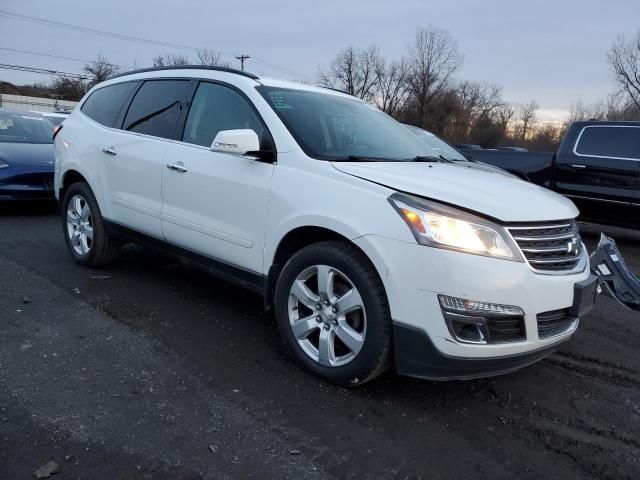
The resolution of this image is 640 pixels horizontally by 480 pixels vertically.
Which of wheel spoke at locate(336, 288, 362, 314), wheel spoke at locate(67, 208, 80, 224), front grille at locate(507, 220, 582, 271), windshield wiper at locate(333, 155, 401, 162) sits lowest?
wheel spoke at locate(67, 208, 80, 224)

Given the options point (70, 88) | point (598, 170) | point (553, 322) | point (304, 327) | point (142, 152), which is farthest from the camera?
point (70, 88)

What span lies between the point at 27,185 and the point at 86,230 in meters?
3.13

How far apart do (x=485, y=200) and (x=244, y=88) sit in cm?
193

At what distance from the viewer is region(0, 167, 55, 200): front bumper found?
7.32m

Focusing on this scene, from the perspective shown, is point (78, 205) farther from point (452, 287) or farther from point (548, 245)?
point (548, 245)

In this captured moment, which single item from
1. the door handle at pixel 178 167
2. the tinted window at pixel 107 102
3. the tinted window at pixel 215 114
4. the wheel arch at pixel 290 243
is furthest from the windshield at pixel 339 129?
the tinted window at pixel 107 102

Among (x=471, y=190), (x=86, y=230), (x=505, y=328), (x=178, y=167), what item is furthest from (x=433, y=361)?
(x=86, y=230)

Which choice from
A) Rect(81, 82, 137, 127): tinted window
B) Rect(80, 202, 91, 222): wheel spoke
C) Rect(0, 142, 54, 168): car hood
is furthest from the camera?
Rect(0, 142, 54, 168): car hood

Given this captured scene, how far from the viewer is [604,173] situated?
7.74m

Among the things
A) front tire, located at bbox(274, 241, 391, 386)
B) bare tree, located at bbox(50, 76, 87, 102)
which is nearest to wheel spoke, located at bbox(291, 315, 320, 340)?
front tire, located at bbox(274, 241, 391, 386)

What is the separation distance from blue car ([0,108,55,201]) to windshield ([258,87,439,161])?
17.3 feet

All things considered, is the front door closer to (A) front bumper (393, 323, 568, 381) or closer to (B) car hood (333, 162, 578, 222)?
(B) car hood (333, 162, 578, 222)

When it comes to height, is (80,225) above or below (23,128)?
below

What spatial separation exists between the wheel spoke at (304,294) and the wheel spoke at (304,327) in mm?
77
